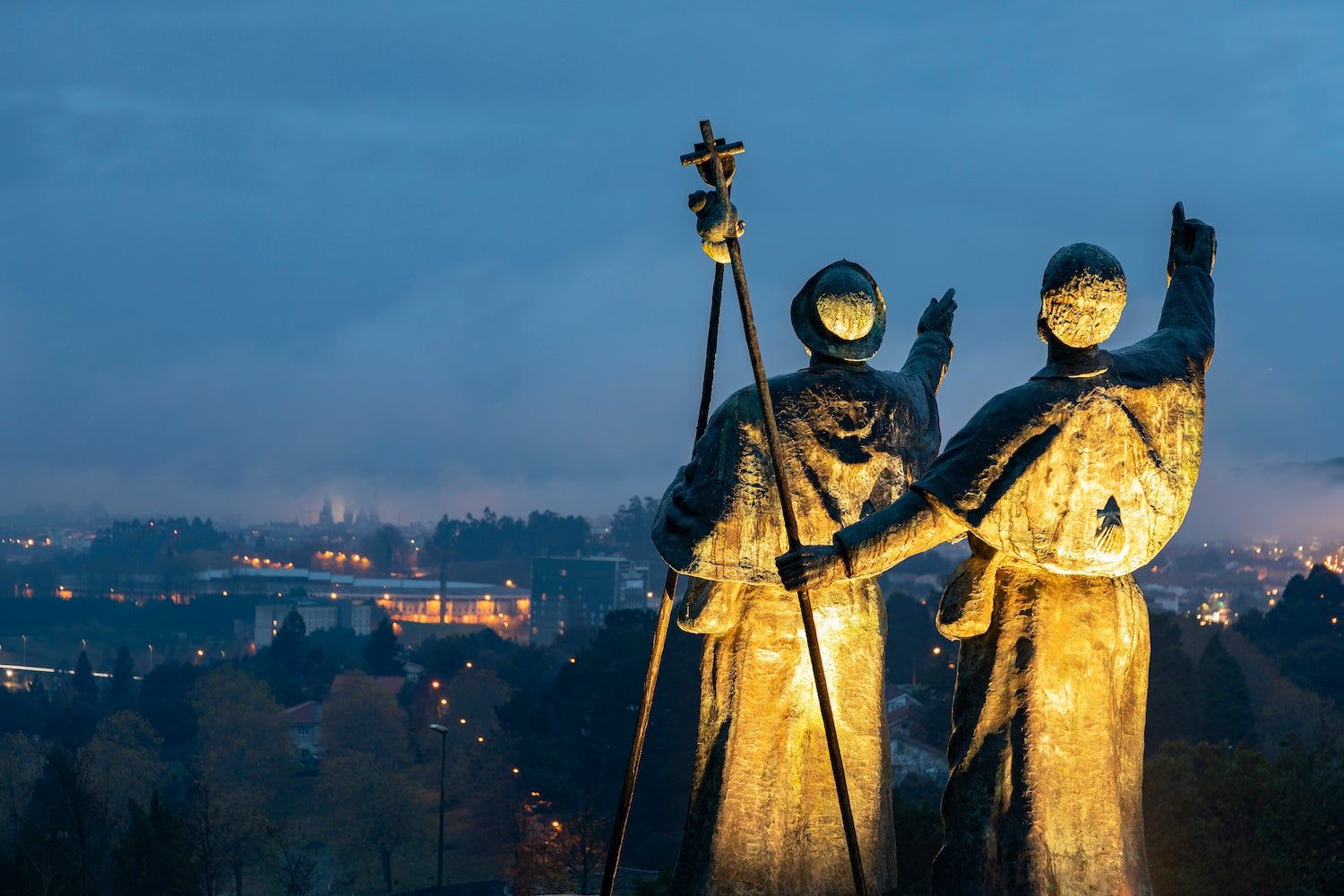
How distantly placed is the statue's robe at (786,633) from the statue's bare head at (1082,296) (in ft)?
6.00

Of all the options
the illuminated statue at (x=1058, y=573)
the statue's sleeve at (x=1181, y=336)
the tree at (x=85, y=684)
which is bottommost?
the tree at (x=85, y=684)

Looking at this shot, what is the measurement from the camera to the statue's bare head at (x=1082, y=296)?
27.7 feet

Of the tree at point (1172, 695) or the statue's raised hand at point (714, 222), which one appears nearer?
the statue's raised hand at point (714, 222)

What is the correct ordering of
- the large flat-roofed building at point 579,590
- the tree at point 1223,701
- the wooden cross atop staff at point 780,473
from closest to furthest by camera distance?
1. the wooden cross atop staff at point 780,473
2. the tree at point 1223,701
3. the large flat-roofed building at point 579,590

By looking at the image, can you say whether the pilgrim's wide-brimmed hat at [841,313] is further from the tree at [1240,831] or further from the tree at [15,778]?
the tree at [15,778]

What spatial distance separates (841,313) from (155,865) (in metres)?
43.6

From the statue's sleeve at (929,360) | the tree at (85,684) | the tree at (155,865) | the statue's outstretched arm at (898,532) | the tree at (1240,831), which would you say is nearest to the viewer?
the statue's outstretched arm at (898,532)

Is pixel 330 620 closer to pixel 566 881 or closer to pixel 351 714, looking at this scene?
pixel 351 714

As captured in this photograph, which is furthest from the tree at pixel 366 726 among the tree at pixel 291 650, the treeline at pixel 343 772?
the tree at pixel 291 650

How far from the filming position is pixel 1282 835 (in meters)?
29.0

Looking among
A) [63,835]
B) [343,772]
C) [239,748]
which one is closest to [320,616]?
[239,748]

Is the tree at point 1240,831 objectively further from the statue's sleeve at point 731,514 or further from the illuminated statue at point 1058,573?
the illuminated statue at point 1058,573

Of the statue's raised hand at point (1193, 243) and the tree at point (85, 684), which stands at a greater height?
the statue's raised hand at point (1193, 243)

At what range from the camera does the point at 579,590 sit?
152250 millimetres
